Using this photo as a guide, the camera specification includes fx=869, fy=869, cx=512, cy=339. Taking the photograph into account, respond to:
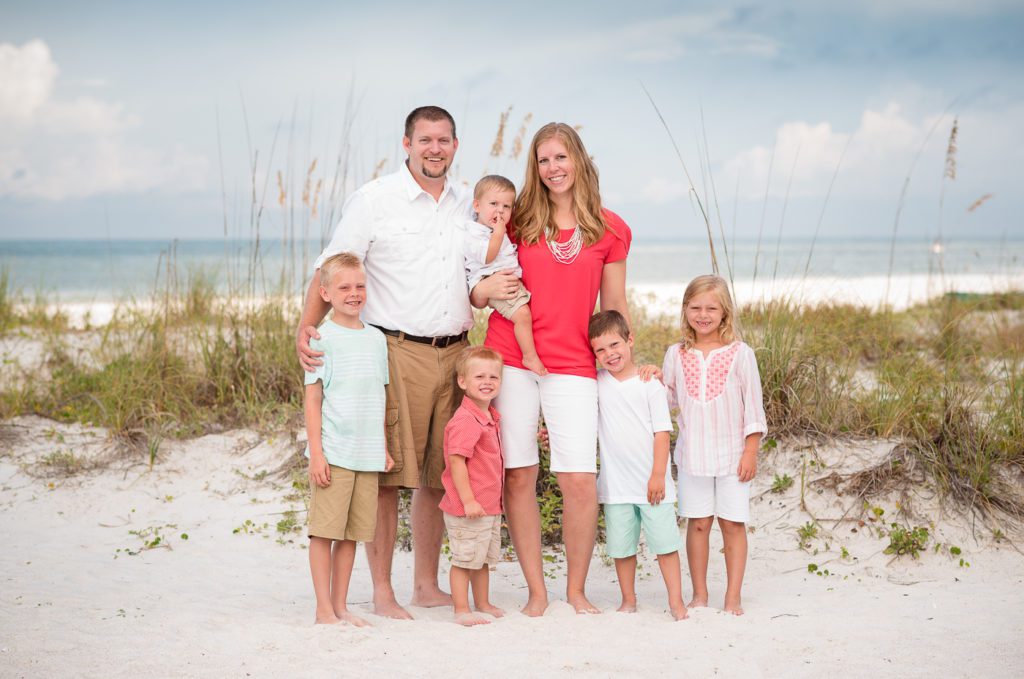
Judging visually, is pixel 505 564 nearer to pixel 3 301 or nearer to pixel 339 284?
pixel 339 284

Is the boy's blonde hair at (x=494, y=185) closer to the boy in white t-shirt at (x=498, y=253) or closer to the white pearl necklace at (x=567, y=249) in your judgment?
the boy in white t-shirt at (x=498, y=253)

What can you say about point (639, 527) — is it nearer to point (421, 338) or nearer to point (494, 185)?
point (421, 338)

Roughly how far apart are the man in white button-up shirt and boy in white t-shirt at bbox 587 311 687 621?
23.1 inches

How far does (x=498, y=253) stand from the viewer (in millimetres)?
3896

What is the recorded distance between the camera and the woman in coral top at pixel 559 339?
12.8ft

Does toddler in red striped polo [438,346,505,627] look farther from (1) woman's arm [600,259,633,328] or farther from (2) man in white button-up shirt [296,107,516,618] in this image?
(1) woman's arm [600,259,633,328]

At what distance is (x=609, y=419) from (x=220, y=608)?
2.03 m

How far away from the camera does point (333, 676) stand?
3277 mm

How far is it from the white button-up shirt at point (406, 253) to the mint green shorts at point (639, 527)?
3.77 ft

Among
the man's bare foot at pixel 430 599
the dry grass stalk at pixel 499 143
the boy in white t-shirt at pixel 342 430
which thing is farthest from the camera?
the dry grass stalk at pixel 499 143

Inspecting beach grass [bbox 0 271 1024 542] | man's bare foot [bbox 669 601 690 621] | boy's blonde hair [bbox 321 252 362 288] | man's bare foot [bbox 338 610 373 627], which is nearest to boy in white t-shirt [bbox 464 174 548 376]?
boy's blonde hair [bbox 321 252 362 288]

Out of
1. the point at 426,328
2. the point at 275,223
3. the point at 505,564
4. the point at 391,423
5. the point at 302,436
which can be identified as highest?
the point at 275,223

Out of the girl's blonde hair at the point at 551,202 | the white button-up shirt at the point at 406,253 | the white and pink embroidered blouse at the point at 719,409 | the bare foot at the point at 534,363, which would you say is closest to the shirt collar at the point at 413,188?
the white button-up shirt at the point at 406,253

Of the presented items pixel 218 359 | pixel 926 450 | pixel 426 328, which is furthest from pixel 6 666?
pixel 926 450
